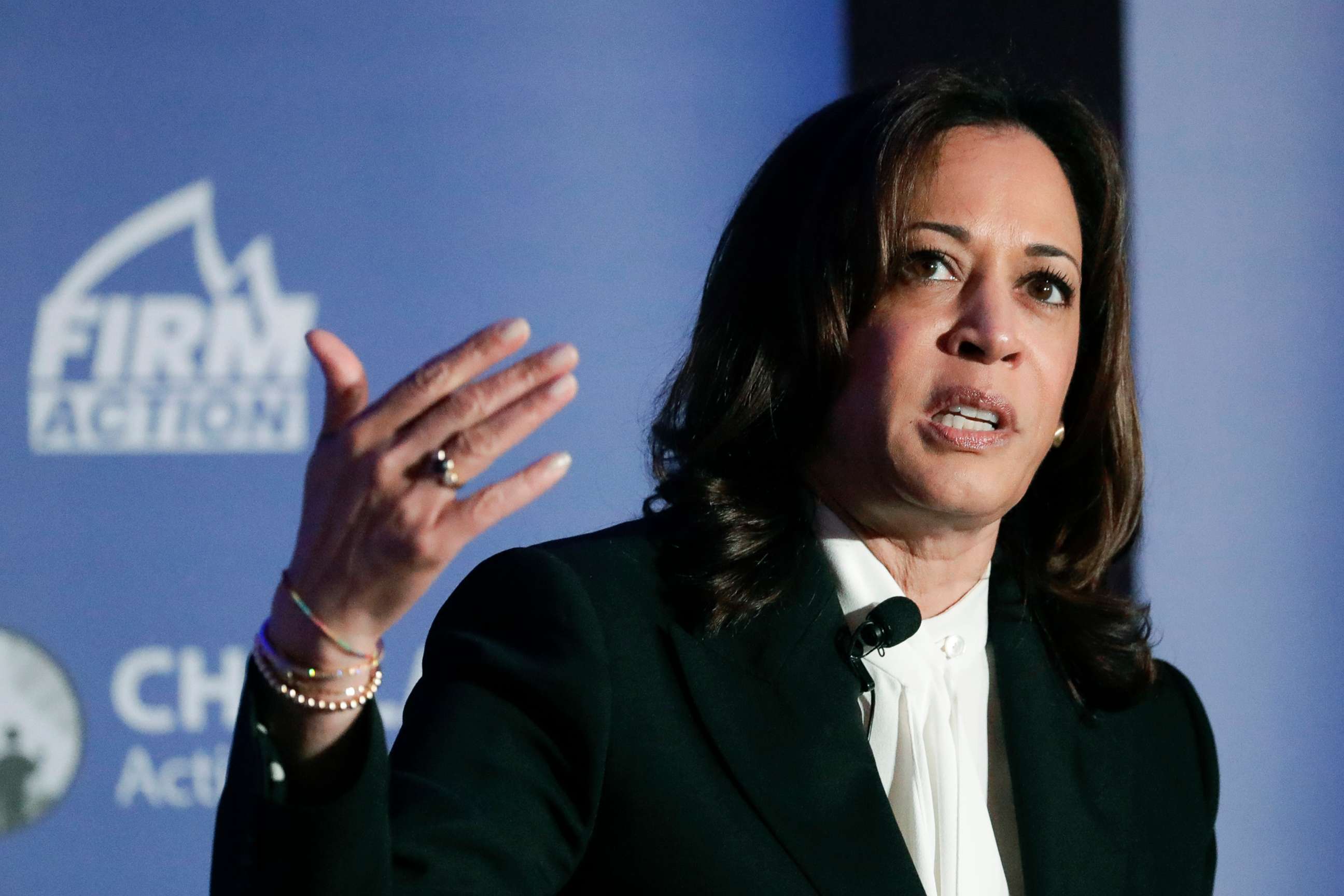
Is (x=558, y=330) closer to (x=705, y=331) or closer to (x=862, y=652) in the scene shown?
(x=705, y=331)

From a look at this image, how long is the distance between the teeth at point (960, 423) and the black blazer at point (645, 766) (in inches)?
7.9

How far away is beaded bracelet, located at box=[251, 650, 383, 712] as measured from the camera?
903mm

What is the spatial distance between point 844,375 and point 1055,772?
19.7 inches

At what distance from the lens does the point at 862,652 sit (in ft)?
4.76

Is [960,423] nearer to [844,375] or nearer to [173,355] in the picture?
[844,375]

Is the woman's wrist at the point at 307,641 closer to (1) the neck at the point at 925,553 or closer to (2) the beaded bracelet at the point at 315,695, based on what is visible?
(2) the beaded bracelet at the point at 315,695

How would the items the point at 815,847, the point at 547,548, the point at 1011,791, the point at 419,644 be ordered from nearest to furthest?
the point at 815,847 < the point at 547,548 < the point at 1011,791 < the point at 419,644

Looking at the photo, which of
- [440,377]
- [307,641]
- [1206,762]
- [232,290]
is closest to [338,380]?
[440,377]

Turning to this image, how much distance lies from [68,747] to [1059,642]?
1.69 meters

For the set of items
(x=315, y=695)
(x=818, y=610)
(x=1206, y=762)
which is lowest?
(x=1206, y=762)

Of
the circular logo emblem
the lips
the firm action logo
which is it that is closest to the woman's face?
the lips

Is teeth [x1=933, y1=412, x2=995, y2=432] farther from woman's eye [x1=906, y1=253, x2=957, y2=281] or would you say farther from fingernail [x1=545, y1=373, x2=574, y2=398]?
fingernail [x1=545, y1=373, x2=574, y2=398]

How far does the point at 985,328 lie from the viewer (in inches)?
58.0

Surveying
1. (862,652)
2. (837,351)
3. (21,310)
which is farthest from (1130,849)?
(21,310)
